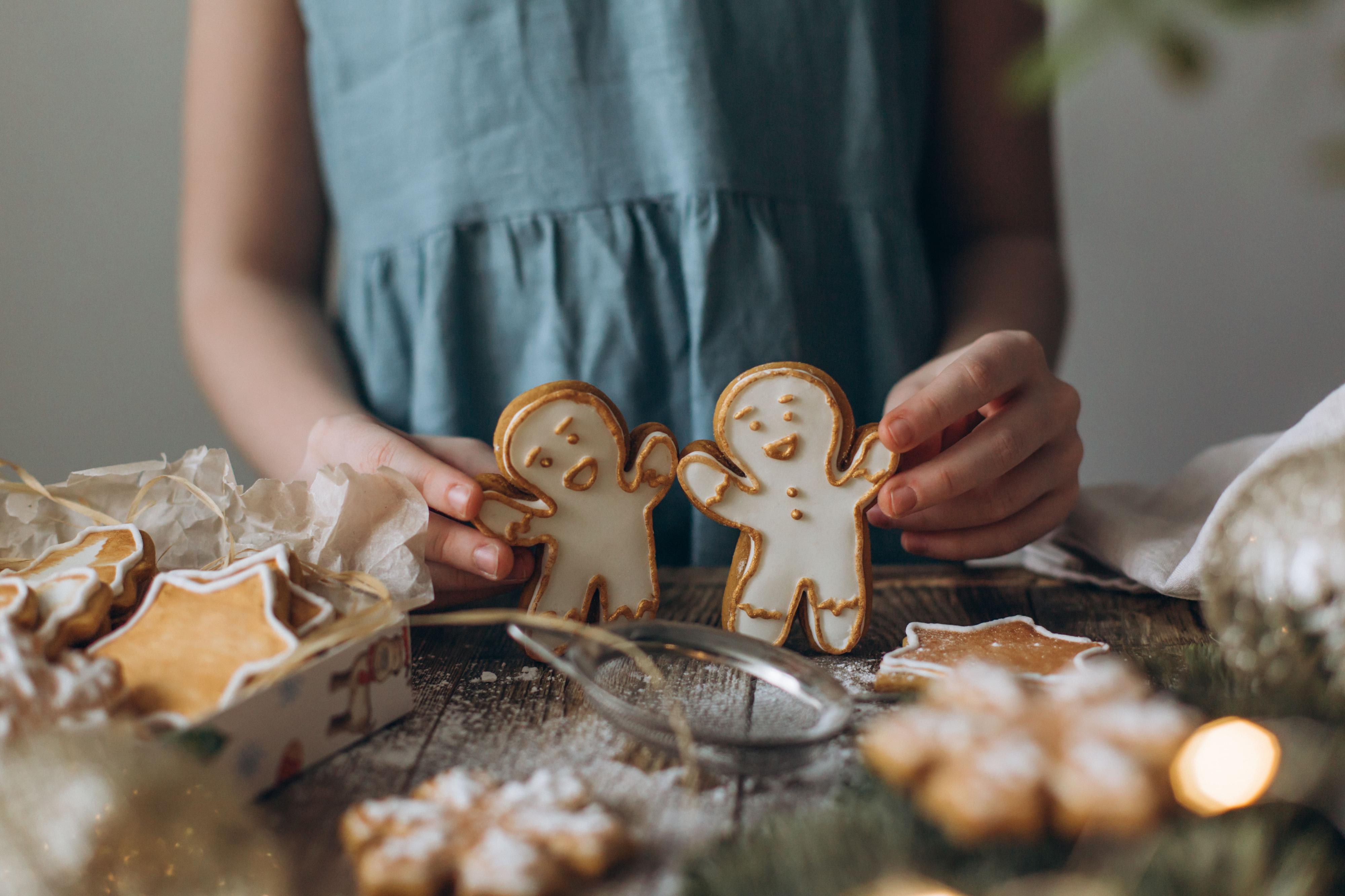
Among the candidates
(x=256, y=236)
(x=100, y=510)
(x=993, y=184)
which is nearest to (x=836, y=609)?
(x=100, y=510)

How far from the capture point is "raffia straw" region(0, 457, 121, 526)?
63 centimetres

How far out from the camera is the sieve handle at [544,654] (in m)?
0.50

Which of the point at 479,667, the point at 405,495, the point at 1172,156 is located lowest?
the point at 479,667

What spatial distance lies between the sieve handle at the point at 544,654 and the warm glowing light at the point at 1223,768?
29cm

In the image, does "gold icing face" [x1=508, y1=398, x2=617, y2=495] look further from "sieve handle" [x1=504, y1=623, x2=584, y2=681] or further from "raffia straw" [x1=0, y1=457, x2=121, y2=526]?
"raffia straw" [x1=0, y1=457, x2=121, y2=526]

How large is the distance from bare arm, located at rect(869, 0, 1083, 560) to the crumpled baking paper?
34cm

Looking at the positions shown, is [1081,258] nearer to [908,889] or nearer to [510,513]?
[510,513]

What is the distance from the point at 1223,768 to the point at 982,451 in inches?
12.5

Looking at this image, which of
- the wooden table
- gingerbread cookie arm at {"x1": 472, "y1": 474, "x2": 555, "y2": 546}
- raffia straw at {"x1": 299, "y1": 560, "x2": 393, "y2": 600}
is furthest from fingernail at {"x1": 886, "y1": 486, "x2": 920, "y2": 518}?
raffia straw at {"x1": 299, "y1": 560, "x2": 393, "y2": 600}

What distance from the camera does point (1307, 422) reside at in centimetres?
64

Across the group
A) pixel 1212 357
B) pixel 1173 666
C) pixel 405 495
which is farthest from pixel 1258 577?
pixel 1212 357

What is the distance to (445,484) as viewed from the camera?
617mm

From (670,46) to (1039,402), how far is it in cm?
49

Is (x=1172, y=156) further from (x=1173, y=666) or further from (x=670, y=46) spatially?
(x=1173, y=666)
